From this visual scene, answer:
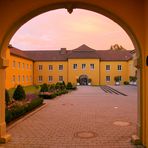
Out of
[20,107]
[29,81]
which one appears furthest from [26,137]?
[29,81]

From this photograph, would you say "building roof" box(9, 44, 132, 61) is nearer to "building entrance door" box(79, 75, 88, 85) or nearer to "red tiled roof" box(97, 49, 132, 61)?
"red tiled roof" box(97, 49, 132, 61)

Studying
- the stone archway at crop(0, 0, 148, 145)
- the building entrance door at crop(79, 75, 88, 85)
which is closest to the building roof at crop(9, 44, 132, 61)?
the building entrance door at crop(79, 75, 88, 85)

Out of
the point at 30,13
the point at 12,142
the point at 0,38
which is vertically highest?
the point at 30,13

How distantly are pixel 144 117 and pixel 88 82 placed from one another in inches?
2129

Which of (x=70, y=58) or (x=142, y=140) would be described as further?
(x=70, y=58)

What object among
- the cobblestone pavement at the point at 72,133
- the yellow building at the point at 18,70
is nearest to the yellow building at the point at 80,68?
the yellow building at the point at 18,70

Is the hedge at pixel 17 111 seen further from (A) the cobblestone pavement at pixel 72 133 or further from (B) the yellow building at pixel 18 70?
(B) the yellow building at pixel 18 70

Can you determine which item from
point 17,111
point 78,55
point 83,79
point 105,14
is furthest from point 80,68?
point 105,14

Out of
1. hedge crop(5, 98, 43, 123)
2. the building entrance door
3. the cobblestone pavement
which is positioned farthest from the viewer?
the building entrance door

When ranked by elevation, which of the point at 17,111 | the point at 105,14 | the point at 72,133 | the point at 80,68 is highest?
the point at 80,68

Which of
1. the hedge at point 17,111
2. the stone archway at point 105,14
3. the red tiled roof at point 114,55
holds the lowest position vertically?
the hedge at point 17,111

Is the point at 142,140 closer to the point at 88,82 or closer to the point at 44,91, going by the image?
the point at 44,91

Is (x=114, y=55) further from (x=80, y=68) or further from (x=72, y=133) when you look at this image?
(x=72, y=133)

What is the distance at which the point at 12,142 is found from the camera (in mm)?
7969
